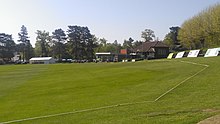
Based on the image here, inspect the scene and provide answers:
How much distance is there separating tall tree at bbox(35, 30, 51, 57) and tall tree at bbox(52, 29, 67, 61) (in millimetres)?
7530

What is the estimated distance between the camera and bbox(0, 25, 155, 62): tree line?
15262 cm

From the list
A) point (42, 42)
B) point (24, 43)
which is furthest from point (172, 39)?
point (24, 43)

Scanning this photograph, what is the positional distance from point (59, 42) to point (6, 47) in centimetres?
2461

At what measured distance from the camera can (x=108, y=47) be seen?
17800 centimetres

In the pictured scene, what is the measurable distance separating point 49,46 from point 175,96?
150898 mm

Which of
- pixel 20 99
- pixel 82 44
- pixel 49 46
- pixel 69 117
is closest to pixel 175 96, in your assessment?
pixel 69 117

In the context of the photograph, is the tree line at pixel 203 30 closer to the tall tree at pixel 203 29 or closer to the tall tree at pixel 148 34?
the tall tree at pixel 203 29

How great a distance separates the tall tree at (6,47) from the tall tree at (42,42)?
14.2m

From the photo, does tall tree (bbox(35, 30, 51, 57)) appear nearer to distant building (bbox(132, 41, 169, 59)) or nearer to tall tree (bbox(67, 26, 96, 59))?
tall tree (bbox(67, 26, 96, 59))

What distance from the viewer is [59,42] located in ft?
511

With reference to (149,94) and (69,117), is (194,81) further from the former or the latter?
(69,117)

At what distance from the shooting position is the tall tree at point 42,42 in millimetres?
164250

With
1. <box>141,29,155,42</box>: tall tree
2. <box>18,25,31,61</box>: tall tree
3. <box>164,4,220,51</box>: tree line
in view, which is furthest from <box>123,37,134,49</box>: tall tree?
<box>164,4,220,51</box>: tree line

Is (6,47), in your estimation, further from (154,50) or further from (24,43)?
(154,50)
